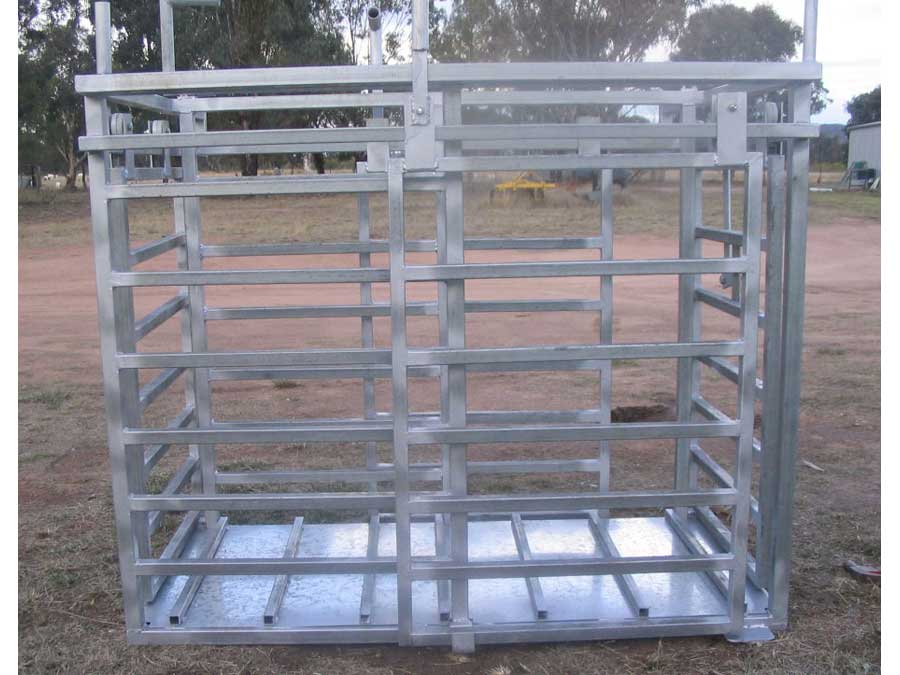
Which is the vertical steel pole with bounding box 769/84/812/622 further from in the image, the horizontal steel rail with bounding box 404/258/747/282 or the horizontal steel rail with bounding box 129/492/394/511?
the horizontal steel rail with bounding box 129/492/394/511

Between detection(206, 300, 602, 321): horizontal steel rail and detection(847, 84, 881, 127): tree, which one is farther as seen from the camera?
detection(847, 84, 881, 127): tree

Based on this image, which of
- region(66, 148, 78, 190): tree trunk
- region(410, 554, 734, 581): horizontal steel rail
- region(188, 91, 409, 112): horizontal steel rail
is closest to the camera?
region(410, 554, 734, 581): horizontal steel rail

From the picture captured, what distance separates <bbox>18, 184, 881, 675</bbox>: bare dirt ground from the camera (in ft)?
12.5

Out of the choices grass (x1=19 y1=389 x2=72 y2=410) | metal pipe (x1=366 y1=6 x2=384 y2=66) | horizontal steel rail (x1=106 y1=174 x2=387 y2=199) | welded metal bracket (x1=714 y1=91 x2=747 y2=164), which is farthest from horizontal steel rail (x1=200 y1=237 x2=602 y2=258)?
grass (x1=19 y1=389 x2=72 y2=410)

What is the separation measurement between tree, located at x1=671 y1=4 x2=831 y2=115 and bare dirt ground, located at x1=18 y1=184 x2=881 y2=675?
1691 cm

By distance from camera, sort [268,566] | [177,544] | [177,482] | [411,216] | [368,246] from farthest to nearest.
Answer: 1. [411,216]
2. [368,246]
3. [177,544]
4. [177,482]
5. [268,566]

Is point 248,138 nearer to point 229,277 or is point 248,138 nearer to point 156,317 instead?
point 229,277

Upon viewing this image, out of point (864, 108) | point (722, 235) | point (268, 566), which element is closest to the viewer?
point (268, 566)

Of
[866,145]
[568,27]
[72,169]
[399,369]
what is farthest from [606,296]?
[72,169]

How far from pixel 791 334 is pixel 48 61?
32799 millimetres

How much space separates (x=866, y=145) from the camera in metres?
34.3

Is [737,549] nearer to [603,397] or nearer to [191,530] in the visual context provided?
[603,397]

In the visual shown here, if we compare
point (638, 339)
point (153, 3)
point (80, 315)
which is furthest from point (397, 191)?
point (153, 3)

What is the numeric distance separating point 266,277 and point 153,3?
2523cm
